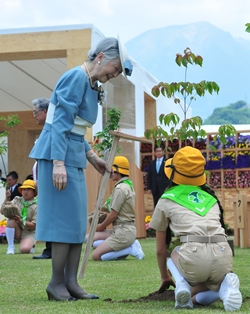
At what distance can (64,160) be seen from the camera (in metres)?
4.03

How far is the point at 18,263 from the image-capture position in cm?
765

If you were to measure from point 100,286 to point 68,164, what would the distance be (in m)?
1.41

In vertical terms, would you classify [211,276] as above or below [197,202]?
below

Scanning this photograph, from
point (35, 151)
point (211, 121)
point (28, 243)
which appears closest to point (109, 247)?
point (28, 243)

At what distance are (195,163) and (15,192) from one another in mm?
10705

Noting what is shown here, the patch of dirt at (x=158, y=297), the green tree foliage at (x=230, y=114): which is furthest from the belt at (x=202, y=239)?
the green tree foliage at (x=230, y=114)

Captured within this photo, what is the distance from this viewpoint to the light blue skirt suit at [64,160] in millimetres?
4000

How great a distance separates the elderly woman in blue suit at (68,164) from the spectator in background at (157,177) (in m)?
10.0

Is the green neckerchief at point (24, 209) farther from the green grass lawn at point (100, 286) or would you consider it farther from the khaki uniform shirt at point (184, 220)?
the khaki uniform shirt at point (184, 220)

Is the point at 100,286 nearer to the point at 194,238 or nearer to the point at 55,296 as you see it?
the point at 55,296

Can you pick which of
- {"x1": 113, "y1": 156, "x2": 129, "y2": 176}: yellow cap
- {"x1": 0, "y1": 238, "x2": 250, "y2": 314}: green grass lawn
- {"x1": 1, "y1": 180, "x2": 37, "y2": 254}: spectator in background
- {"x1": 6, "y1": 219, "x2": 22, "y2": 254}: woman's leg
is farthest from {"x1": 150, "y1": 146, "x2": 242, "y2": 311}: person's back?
{"x1": 6, "y1": 219, "x2": 22, "y2": 254}: woman's leg

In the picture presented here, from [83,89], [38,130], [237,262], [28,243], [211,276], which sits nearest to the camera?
[211,276]

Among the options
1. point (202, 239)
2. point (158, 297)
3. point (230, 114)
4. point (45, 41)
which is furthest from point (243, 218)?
point (230, 114)

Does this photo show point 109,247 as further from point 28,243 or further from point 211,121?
point 211,121
